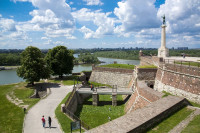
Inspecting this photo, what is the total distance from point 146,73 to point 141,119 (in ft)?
40.8

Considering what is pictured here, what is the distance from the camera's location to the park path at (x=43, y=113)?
1003 centimetres

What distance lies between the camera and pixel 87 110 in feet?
55.1

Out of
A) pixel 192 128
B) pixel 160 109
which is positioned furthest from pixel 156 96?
pixel 192 128

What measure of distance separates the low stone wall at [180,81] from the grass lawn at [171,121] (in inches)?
149

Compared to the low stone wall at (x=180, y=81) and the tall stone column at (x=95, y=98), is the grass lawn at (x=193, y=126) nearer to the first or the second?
the low stone wall at (x=180, y=81)

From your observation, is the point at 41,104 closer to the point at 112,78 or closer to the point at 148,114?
the point at 148,114

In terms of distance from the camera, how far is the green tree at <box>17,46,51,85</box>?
67.9 ft

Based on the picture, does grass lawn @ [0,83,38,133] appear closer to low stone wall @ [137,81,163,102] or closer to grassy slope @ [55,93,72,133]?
grassy slope @ [55,93,72,133]

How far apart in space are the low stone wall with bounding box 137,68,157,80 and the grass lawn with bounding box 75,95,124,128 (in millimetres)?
4268

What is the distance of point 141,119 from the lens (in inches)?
327

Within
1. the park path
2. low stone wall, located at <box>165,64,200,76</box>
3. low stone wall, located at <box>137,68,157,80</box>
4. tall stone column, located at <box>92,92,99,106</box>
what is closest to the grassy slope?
the park path

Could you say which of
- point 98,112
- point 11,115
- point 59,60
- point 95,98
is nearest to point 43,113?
point 11,115

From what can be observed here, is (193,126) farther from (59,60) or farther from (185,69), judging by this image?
(59,60)

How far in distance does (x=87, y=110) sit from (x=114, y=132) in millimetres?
10070
